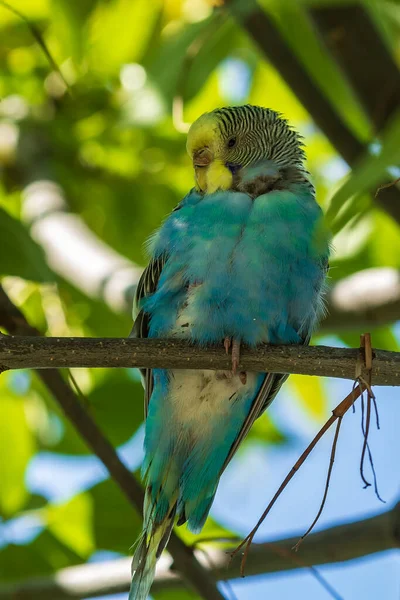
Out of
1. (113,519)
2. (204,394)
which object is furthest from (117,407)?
(204,394)

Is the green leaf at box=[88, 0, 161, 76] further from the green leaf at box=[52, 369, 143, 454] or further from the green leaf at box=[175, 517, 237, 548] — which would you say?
the green leaf at box=[175, 517, 237, 548]

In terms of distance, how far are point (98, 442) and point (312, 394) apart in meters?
1.61

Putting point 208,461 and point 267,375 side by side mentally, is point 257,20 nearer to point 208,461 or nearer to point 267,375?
point 267,375

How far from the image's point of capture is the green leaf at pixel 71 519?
341 centimetres

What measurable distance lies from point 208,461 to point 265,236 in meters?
0.90

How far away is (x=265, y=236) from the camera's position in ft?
9.60

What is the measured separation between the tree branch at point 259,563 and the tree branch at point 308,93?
1.30 meters

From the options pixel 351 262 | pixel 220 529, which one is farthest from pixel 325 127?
pixel 220 529

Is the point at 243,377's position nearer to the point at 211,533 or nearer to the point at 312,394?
the point at 211,533

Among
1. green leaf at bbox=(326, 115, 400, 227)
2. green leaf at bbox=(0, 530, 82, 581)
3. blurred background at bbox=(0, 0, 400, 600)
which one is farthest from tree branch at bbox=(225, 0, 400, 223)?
green leaf at bbox=(326, 115, 400, 227)

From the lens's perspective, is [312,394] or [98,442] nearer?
[98,442]

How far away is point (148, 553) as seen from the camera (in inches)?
116

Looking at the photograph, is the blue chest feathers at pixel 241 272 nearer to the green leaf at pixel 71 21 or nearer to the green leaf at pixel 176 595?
the green leaf at pixel 71 21

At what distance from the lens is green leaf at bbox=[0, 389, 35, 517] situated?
11.6 ft
